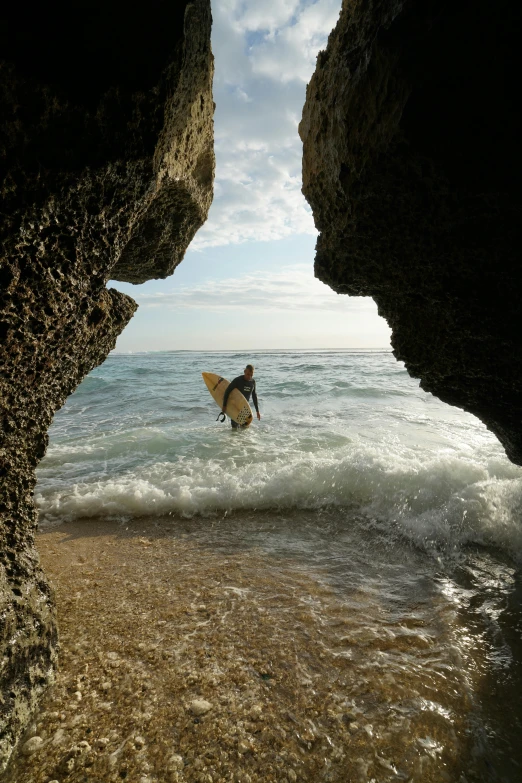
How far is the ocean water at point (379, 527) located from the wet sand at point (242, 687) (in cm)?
2

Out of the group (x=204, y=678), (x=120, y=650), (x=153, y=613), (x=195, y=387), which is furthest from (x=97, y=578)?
(x=195, y=387)

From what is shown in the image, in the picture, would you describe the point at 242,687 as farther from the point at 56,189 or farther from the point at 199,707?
the point at 56,189

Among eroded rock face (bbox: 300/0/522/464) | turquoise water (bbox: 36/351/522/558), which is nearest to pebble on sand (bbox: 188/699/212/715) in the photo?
turquoise water (bbox: 36/351/522/558)

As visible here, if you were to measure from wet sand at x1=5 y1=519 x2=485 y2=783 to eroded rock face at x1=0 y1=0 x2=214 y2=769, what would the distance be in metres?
0.30

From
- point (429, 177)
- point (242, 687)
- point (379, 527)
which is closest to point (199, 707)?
point (242, 687)

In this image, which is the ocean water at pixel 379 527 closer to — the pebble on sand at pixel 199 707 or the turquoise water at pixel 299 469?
the turquoise water at pixel 299 469

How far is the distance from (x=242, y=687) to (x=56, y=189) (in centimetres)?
276

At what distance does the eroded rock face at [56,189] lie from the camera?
160 cm

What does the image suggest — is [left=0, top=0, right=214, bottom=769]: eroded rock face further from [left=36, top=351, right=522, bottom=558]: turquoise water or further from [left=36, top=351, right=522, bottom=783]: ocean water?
[left=36, top=351, right=522, bottom=558]: turquoise water

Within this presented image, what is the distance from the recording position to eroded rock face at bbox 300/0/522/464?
1.80 m

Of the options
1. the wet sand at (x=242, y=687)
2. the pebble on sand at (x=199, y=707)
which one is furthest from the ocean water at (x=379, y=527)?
the pebble on sand at (x=199, y=707)

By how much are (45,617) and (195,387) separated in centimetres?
1576

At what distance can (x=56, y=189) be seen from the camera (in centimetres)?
172

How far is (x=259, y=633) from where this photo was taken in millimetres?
2588
